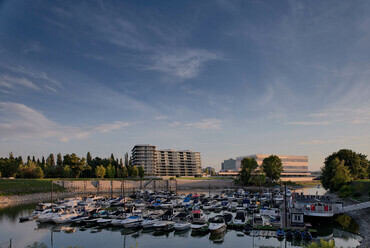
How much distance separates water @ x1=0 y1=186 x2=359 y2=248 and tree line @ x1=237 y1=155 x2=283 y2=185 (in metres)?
86.4

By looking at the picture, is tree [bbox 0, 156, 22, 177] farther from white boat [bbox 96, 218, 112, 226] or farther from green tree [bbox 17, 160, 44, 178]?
white boat [bbox 96, 218, 112, 226]

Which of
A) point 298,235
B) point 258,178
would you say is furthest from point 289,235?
point 258,178

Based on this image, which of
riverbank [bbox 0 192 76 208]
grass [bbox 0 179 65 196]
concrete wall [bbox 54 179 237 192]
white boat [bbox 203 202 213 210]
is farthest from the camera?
concrete wall [bbox 54 179 237 192]

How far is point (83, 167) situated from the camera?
132 meters

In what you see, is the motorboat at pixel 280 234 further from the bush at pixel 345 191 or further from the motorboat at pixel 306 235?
the bush at pixel 345 191

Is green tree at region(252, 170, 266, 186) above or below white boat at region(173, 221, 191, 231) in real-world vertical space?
below

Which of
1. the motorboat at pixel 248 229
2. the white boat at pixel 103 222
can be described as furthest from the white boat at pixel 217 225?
the white boat at pixel 103 222

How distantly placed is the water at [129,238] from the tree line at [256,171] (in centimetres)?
8640

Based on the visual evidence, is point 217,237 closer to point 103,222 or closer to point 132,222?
point 132,222

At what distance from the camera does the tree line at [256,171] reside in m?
134

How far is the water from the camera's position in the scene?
3695 centimetres

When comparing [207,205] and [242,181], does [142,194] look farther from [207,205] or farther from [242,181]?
[242,181]

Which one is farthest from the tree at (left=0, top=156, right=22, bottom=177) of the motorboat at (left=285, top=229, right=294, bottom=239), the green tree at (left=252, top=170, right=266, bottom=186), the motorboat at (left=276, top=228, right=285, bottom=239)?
the motorboat at (left=285, top=229, right=294, bottom=239)

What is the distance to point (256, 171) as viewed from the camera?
135625 millimetres
